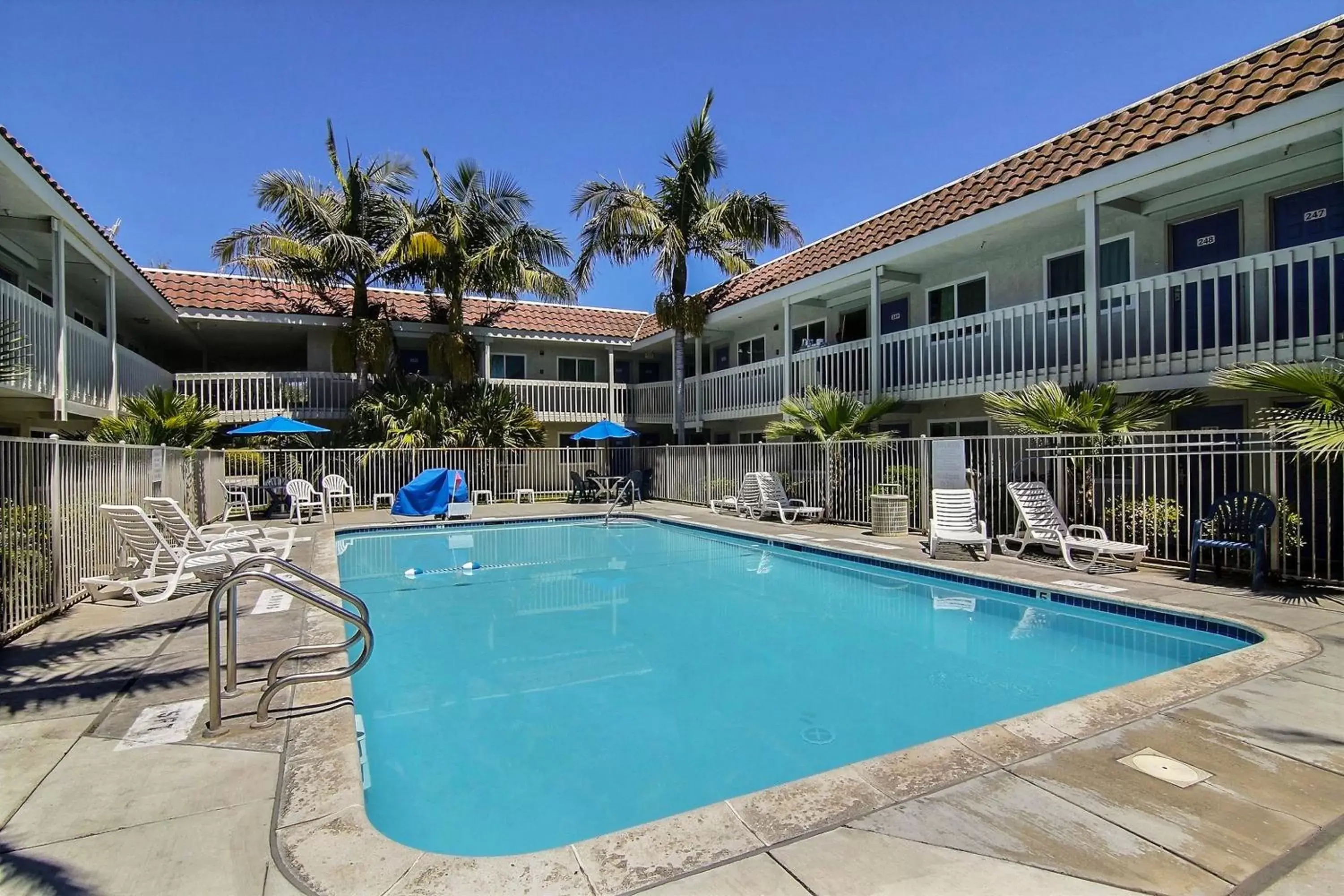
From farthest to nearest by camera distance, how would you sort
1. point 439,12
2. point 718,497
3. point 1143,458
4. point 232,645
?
1. point 718,497
2. point 439,12
3. point 1143,458
4. point 232,645

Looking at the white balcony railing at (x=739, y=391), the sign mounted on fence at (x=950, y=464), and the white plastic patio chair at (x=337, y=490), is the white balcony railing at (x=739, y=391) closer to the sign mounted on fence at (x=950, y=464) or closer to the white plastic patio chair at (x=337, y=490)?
the sign mounted on fence at (x=950, y=464)

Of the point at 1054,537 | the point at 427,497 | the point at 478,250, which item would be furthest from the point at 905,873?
the point at 478,250

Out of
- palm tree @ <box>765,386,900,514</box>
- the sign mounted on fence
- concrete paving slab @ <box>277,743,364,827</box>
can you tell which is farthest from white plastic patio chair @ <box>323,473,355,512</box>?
concrete paving slab @ <box>277,743,364,827</box>

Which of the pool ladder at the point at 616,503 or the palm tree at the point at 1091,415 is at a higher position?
the palm tree at the point at 1091,415

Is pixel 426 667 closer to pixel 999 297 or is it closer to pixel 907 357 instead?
pixel 907 357

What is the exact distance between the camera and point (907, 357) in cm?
1466

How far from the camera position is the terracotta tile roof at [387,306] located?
19.6 m

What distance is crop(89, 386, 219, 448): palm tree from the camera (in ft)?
42.4

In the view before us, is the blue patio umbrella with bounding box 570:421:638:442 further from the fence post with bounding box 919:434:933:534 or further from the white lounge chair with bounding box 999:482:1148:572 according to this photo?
the white lounge chair with bounding box 999:482:1148:572

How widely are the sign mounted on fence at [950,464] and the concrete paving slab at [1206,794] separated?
822 centimetres

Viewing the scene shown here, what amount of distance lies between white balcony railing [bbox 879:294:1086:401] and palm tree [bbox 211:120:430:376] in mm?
12463

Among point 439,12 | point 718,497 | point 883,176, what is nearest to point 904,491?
point 718,497

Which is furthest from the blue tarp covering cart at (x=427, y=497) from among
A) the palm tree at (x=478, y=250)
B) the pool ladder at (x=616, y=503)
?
the palm tree at (x=478, y=250)

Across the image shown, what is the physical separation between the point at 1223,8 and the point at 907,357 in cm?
713
